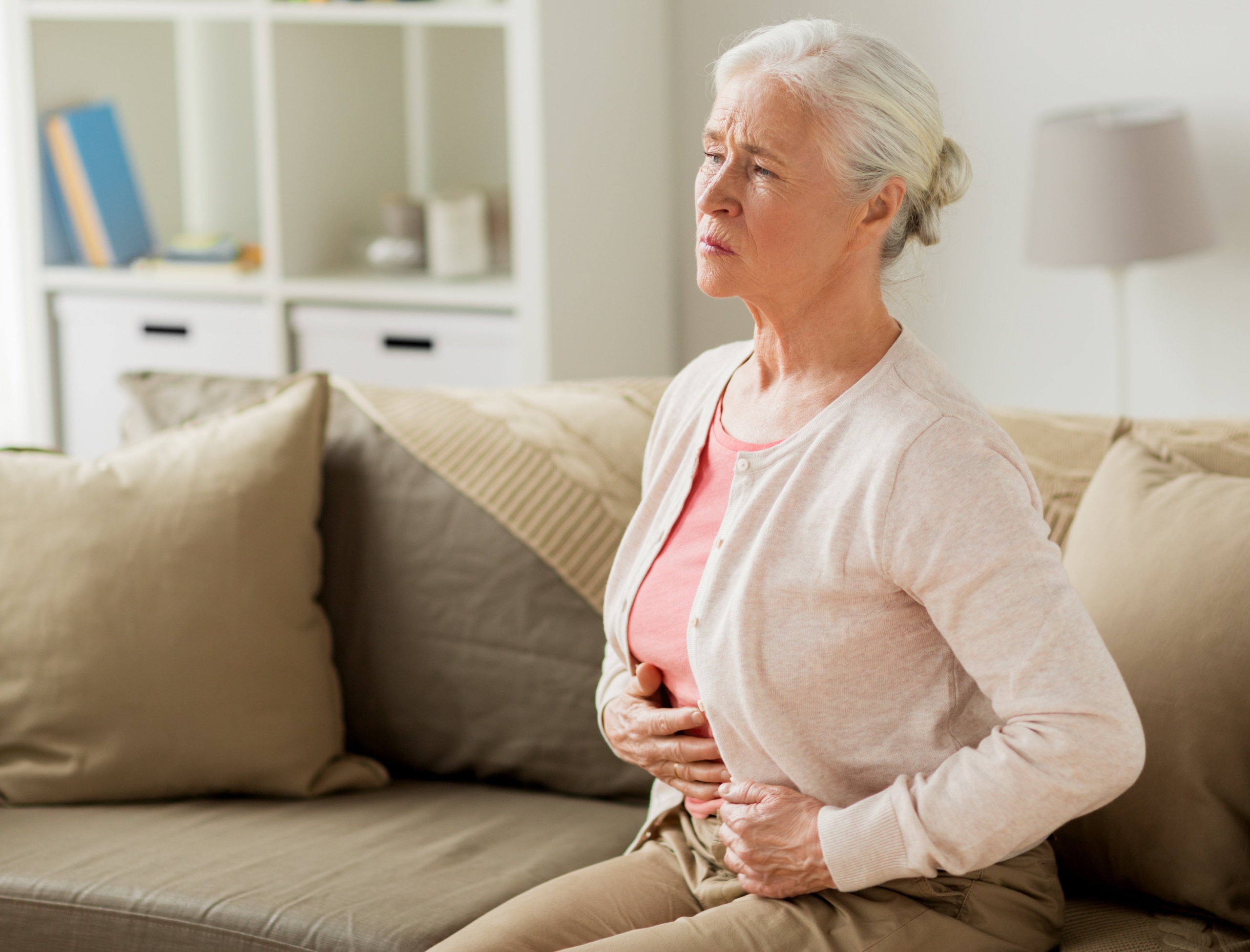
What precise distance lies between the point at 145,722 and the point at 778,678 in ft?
2.98

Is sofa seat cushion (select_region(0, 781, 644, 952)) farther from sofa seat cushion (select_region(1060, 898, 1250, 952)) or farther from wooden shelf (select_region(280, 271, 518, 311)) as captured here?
wooden shelf (select_region(280, 271, 518, 311))

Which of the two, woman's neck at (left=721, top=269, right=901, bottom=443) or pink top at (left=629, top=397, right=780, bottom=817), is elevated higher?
woman's neck at (left=721, top=269, right=901, bottom=443)

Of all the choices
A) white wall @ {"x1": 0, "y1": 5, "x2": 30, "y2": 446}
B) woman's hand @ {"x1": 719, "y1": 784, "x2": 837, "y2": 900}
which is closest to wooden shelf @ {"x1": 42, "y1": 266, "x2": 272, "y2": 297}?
white wall @ {"x1": 0, "y1": 5, "x2": 30, "y2": 446}

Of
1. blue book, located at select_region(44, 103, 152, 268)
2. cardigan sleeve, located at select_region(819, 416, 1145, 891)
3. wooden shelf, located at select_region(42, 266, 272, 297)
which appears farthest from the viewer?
blue book, located at select_region(44, 103, 152, 268)

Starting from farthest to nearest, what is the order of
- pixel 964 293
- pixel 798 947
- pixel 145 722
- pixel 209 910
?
1. pixel 964 293
2. pixel 145 722
3. pixel 209 910
4. pixel 798 947

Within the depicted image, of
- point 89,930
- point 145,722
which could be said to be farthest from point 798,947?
point 145,722

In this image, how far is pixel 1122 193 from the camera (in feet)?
8.81

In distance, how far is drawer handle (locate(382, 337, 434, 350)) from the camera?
2.88m

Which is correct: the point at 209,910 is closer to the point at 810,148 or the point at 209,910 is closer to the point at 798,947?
the point at 798,947

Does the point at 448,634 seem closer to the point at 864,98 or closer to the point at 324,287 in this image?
the point at 864,98

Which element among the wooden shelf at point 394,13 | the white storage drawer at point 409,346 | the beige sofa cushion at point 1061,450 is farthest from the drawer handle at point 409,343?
the beige sofa cushion at point 1061,450

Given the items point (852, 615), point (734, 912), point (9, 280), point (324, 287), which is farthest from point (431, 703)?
point (9, 280)

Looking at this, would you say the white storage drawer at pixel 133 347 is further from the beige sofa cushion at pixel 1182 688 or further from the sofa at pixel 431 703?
Answer: the beige sofa cushion at pixel 1182 688

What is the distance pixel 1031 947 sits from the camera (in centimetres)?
126
